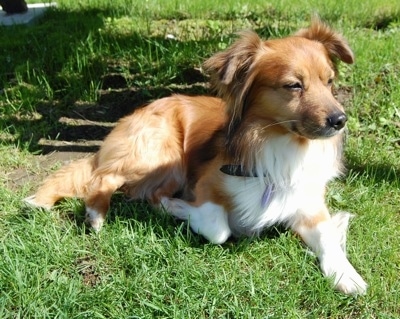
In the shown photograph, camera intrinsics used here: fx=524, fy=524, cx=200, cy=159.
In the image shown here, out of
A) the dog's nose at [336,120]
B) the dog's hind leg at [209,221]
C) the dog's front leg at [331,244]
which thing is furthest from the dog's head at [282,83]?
the dog's front leg at [331,244]

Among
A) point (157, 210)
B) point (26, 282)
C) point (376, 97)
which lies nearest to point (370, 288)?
point (157, 210)

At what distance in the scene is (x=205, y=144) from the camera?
332 centimetres

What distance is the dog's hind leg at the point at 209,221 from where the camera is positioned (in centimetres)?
288

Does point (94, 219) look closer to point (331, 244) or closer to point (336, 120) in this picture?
point (331, 244)

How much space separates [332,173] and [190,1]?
402cm

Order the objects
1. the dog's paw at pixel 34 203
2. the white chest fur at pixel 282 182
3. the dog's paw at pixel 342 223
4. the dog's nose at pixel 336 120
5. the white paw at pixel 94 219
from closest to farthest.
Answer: the dog's nose at pixel 336 120 → the white chest fur at pixel 282 182 → the dog's paw at pixel 342 223 → the white paw at pixel 94 219 → the dog's paw at pixel 34 203

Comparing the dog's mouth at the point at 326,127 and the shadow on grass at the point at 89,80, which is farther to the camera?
the shadow on grass at the point at 89,80

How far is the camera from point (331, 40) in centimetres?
287

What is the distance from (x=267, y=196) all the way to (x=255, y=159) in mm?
224

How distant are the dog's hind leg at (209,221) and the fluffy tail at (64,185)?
738 millimetres

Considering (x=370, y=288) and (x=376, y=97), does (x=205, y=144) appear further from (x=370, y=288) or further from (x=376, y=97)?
(x=376, y=97)

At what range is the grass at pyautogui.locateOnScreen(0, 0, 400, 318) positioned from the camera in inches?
100

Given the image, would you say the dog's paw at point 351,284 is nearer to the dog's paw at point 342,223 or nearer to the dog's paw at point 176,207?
the dog's paw at point 342,223

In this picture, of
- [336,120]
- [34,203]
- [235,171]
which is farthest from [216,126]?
[34,203]
